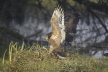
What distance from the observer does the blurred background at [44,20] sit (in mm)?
6250

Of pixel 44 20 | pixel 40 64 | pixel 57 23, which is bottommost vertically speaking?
pixel 40 64

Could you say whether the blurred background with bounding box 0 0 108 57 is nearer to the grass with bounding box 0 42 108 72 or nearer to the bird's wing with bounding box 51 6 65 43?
the bird's wing with bounding box 51 6 65 43

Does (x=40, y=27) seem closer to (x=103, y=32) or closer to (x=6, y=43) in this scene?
(x=6, y=43)

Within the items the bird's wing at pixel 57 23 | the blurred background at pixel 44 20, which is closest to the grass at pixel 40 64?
the bird's wing at pixel 57 23

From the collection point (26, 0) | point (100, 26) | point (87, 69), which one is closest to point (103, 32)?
point (100, 26)

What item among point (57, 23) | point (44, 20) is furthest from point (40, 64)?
point (44, 20)

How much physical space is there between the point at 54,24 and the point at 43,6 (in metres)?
2.49

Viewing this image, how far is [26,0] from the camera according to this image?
21.3 ft

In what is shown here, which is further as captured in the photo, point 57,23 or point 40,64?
point 57,23

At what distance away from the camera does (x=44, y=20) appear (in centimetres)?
675

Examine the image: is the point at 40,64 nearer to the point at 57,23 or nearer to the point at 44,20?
the point at 57,23

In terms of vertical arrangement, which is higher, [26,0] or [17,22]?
[26,0]

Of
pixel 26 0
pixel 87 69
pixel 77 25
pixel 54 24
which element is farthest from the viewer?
pixel 26 0

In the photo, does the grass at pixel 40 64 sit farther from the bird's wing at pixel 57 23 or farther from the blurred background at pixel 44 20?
the blurred background at pixel 44 20
